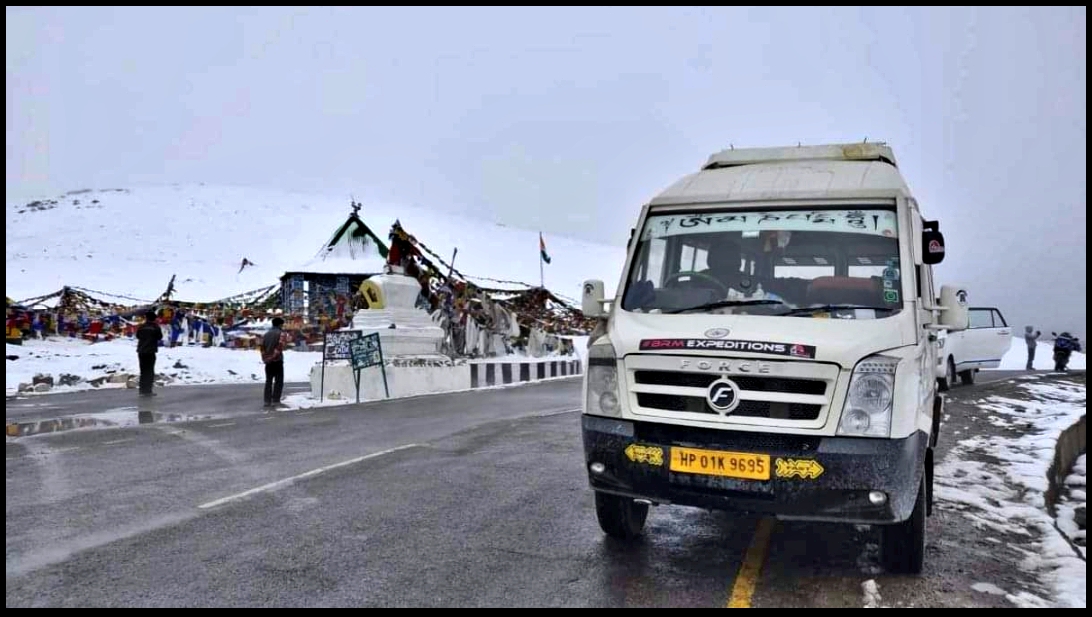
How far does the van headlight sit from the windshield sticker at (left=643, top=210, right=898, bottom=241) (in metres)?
1.33

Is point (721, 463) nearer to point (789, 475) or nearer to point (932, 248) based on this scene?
point (789, 475)

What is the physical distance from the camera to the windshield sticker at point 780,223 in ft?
17.5

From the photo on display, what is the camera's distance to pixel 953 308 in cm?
514

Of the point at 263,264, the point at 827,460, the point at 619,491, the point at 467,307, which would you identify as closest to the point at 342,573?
the point at 619,491

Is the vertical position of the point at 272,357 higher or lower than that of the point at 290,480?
higher

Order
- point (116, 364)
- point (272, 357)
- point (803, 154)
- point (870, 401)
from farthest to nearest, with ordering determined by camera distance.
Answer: point (116, 364), point (272, 357), point (803, 154), point (870, 401)

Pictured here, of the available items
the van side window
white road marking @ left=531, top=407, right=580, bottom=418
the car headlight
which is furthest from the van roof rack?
the van side window

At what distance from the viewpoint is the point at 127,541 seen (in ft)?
17.4

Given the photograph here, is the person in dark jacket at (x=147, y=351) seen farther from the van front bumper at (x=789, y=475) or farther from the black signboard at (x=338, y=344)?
the van front bumper at (x=789, y=475)

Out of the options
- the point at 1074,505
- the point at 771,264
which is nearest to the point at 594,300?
the point at 771,264

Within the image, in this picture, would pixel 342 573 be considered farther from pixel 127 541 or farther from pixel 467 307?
pixel 467 307

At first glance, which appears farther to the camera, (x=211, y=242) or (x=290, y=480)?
(x=211, y=242)

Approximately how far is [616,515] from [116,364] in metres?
22.8

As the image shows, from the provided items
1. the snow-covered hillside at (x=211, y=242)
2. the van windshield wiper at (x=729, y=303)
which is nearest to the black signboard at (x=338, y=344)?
the van windshield wiper at (x=729, y=303)
